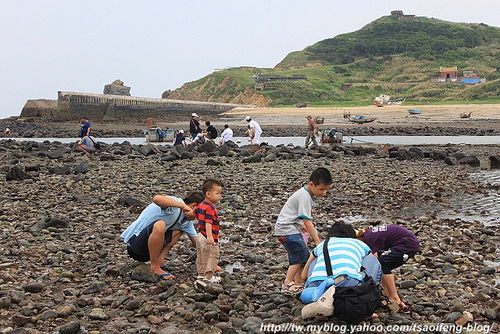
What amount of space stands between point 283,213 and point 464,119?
57.9m

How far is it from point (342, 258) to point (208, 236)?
2243mm

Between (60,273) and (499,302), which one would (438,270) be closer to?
(499,302)

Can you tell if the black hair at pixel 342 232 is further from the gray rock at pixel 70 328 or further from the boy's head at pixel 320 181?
the gray rock at pixel 70 328

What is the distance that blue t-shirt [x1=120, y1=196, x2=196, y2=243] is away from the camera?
812cm

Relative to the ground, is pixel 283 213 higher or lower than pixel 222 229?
higher

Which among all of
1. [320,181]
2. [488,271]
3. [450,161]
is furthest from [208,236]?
[450,161]

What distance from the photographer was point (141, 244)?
819 centimetres

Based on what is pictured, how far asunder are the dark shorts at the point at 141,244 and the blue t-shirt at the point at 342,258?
2540 millimetres

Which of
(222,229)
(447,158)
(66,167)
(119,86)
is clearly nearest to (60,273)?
(222,229)

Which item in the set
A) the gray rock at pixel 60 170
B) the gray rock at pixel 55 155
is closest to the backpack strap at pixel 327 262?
the gray rock at pixel 60 170

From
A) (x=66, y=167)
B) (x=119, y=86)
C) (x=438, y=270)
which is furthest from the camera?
(x=119, y=86)

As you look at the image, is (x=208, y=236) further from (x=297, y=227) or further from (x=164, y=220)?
(x=297, y=227)

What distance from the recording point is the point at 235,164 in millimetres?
22172

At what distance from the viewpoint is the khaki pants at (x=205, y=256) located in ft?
25.9
